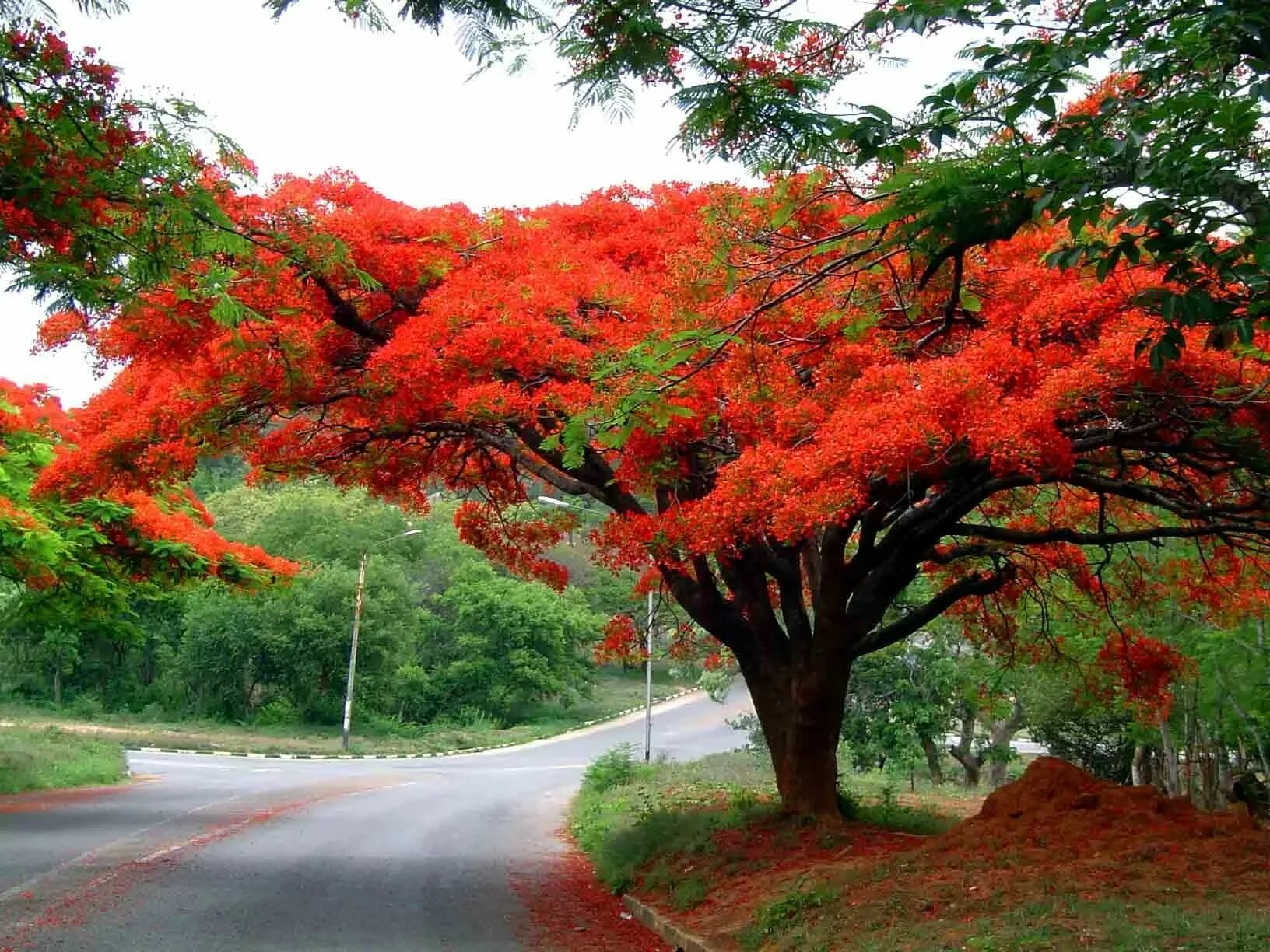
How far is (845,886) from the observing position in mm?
7688

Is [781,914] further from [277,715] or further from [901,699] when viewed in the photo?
[277,715]

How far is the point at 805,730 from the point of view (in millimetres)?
10758

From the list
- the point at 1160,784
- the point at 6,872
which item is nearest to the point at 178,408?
the point at 6,872

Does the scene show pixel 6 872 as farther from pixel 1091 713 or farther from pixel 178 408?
pixel 1091 713

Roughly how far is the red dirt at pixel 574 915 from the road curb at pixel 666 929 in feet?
0.22

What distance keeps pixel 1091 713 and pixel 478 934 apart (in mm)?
13540

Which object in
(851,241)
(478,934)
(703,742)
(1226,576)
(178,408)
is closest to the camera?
(851,241)

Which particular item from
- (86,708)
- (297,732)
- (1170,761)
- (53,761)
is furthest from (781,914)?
(86,708)

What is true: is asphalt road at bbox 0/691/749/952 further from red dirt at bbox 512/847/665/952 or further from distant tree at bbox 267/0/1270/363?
distant tree at bbox 267/0/1270/363

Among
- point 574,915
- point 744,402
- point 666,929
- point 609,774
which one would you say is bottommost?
point 574,915

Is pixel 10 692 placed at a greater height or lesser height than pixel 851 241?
lesser

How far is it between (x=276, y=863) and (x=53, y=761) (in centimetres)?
1272

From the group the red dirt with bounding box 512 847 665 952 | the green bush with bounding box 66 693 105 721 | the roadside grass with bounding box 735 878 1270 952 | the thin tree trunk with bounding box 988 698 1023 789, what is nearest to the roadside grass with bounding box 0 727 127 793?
the red dirt with bounding box 512 847 665 952

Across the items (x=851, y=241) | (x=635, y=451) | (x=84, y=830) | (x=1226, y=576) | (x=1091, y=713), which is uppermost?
(x=851, y=241)
